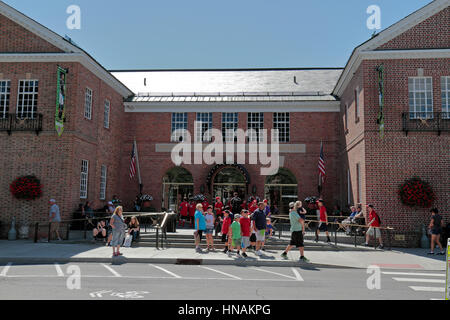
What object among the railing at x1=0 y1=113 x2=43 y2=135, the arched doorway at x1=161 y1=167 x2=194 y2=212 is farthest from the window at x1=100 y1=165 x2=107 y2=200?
the railing at x1=0 y1=113 x2=43 y2=135

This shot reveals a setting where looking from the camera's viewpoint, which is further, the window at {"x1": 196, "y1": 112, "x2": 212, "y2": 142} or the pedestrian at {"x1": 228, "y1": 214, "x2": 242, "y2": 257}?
the window at {"x1": 196, "y1": 112, "x2": 212, "y2": 142}

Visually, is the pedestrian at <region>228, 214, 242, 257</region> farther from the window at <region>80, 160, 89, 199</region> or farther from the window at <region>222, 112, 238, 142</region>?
the window at <region>222, 112, 238, 142</region>

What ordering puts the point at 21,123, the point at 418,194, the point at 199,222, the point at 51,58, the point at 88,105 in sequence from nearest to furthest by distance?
the point at 199,222
the point at 418,194
the point at 21,123
the point at 51,58
the point at 88,105

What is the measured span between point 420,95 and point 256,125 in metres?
9.62

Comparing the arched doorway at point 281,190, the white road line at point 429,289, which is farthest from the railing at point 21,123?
the white road line at point 429,289

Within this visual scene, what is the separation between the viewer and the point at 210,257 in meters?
12.7

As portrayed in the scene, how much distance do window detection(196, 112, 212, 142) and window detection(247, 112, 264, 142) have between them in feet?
8.30

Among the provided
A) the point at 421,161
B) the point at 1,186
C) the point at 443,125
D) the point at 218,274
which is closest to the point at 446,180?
the point at 421,161

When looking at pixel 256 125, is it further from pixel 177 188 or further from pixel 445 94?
pixel 445 94

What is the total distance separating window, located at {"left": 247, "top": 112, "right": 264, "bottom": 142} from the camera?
76.7 feet

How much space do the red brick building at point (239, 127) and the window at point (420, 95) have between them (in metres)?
0.05

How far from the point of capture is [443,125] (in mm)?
16391

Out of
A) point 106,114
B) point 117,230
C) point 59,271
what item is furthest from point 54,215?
point 106,114
